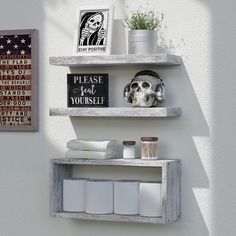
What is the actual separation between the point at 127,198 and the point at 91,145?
27cm

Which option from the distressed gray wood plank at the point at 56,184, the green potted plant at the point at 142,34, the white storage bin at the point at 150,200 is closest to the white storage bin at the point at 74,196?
the distressed gray wood plank at the point at 56,184

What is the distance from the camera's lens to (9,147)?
11.4 ft

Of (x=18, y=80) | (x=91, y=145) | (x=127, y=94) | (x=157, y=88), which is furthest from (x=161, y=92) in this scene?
(x=18, y=80)

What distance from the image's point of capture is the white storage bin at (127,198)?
3113 millimetres

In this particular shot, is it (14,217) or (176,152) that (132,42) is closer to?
(176,152)

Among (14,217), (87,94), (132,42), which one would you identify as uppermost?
(132,42)

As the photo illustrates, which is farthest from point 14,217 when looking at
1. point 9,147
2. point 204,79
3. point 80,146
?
point 204,79

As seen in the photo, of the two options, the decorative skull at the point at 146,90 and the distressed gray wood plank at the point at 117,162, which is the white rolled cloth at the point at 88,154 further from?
the decorative skull at the point at 146,90

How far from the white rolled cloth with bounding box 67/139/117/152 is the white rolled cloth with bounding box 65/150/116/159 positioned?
0.04ft

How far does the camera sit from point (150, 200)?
3078mm

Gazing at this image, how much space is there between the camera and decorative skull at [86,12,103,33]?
3.18m

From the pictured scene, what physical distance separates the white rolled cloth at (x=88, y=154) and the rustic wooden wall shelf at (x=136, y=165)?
0.9 inches

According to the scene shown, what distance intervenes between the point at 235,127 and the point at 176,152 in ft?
0.90

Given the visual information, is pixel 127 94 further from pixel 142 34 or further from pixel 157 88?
pixel 142 34
